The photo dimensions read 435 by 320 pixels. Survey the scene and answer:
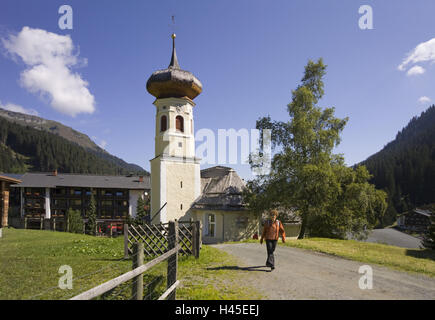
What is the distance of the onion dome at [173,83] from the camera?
25.4 m

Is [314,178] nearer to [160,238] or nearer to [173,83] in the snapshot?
[160,238]

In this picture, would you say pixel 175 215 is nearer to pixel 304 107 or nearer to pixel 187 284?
pixel 304 107

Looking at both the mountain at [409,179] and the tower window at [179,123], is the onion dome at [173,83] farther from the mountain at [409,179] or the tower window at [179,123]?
the mountain at [409,179]

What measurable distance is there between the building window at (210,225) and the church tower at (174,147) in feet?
8.24

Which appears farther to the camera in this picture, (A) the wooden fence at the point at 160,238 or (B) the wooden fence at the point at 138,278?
(A) the wooden fence at the point at 160,238

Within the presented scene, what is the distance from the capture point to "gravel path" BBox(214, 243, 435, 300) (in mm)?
6438

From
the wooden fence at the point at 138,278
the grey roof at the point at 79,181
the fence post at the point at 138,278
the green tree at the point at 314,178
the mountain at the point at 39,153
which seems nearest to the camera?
the wooden fence at the point at 138,278

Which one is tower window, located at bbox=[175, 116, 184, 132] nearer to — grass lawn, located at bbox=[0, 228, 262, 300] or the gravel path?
grass lawn, located at bbox=[0, 228, 262, 300]

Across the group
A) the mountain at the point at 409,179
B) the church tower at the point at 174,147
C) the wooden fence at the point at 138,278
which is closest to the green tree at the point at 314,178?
the church tower at the point at 174,147

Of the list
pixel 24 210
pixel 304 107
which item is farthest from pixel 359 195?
pixel 24 210

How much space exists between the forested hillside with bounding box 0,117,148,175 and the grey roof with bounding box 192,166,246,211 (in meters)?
120

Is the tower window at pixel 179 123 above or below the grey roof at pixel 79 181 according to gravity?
above

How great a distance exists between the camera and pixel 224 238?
21.8 meters

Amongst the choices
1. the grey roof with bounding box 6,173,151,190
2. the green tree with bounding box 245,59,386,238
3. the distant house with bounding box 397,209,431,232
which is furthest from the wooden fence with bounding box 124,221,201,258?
the distant house with bounding box 397,209,431,232
